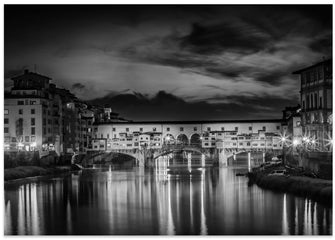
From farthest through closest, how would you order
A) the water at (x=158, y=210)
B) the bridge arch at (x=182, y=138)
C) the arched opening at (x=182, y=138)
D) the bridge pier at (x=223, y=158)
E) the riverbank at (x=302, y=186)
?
the arched opening at (x=182, y=138) < the bridge arch at (x=182, y=138) < the bridge pier at (x=223, y=158) < the riverbank at (x=302, y=186) < the water at (x=158, y=210)

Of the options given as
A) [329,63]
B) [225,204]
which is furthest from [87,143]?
[225,204]

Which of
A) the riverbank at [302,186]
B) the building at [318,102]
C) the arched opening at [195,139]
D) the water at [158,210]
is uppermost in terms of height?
the building at [318,102]

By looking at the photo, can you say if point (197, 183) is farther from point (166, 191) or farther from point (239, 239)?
point (239, 239)

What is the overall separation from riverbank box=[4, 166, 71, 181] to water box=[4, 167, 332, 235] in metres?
3.34

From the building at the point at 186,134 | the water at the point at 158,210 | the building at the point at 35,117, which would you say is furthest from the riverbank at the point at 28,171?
the building at the point at 186,134

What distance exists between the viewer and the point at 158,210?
24.2m

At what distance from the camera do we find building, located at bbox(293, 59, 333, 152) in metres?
39.1

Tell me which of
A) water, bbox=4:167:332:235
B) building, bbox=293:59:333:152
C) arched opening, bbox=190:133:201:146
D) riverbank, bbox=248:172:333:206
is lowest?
water, bbox=4:167:332:235

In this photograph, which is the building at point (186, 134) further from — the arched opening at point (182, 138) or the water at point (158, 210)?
the water at point (158, 210)

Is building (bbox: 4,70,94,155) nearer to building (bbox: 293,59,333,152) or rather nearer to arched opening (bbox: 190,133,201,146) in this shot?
arched opening (bbox: 190,133,201,146)

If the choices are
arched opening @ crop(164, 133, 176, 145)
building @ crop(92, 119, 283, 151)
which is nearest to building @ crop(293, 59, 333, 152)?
building @ crop(92, 119, 283, 151)

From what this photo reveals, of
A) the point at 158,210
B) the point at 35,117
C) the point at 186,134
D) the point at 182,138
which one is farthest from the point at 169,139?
the point at 158,210

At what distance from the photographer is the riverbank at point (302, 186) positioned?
2281 cm

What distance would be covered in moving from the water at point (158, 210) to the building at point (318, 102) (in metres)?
7.72
